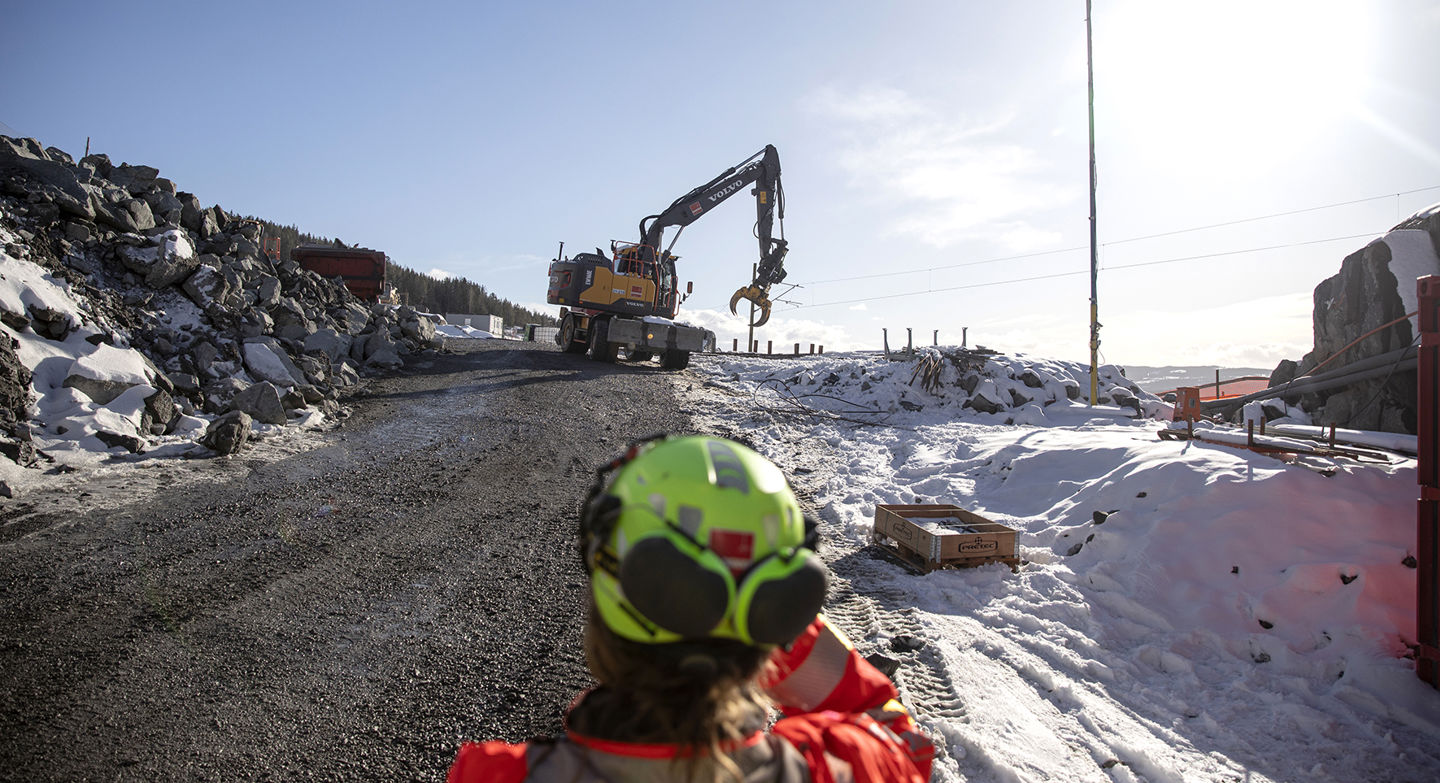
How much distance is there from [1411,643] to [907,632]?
11.2 ft

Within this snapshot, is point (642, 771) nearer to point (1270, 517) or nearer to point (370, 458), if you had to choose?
point (1270, 517)

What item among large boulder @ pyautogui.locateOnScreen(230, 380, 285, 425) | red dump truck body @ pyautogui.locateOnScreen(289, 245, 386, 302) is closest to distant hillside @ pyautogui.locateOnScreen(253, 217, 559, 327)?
red dump truck body @ pyautogui.locateOnScreen(289, 245, 386, 302)

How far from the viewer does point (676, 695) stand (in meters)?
1.21

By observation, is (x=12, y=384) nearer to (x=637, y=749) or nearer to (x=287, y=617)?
(x=287, y=617)

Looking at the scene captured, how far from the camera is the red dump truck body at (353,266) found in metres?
22.7

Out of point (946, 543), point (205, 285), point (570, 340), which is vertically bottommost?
point (946, 543)

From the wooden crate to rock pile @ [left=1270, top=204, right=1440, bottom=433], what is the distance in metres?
4.07

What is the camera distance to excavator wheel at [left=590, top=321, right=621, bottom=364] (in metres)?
18.7

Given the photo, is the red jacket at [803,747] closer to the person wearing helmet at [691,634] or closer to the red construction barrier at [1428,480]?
the person wearing helmet at [691,634]

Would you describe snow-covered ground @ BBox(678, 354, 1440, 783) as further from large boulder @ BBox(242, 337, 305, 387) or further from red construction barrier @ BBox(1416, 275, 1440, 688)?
large boulder @ BBox(242, 337, 305, 387)

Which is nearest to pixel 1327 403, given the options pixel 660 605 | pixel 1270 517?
pixel 1270 517

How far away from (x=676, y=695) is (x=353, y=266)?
25.3 metres

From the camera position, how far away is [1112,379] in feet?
51.5

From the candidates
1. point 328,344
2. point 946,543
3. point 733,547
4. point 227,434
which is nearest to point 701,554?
point 733,547
